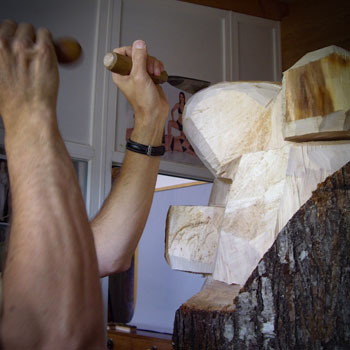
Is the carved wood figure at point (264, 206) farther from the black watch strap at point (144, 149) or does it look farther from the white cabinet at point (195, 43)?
the white cabinet at point (195, 43)

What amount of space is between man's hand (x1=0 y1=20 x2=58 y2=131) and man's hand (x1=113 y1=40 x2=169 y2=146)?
45 cm

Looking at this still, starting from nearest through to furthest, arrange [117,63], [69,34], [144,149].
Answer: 1. [117,63]
2. [144,149]
3. [69,34]

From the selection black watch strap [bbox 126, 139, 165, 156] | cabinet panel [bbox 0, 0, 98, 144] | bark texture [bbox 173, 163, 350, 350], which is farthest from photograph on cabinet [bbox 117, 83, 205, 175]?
bark texture [bbox 173, 163, 350, 350]

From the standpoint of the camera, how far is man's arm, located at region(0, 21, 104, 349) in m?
0.50

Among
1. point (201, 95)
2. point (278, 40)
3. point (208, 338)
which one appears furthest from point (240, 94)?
point (278, 40)

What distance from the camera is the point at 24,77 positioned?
0.60m

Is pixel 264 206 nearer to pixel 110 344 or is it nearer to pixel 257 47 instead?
pixel 110 344

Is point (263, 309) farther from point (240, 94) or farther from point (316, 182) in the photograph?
point (240, 94)

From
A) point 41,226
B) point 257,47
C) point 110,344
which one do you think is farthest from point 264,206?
point 257,47

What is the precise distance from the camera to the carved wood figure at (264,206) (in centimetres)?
87

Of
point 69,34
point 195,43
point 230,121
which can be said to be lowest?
point 230,121

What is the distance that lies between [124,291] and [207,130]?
2.06 m

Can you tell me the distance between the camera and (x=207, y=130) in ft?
3.92

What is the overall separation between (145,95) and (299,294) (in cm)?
57
